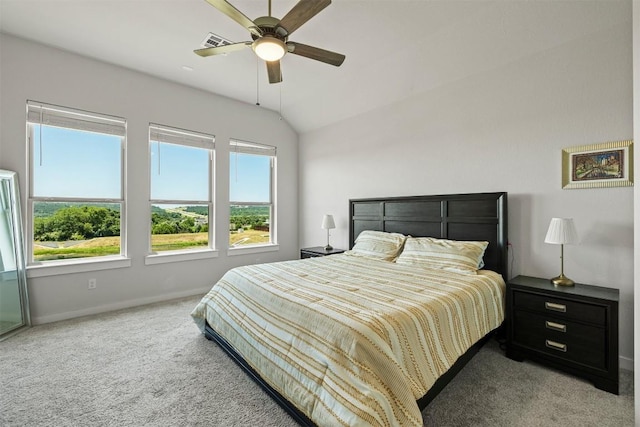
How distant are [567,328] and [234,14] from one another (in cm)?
335

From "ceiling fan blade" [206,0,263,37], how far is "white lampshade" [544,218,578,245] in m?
2.82

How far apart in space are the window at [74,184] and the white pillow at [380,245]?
3208 mm

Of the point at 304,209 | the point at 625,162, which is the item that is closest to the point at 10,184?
the point at 304,209

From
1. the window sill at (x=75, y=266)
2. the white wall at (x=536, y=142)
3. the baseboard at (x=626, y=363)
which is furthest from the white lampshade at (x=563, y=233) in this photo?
the window sill at (x=75, y=266)

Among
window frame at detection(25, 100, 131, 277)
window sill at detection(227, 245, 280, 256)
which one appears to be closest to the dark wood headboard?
window sill at detection(227, 245, 280, 256)

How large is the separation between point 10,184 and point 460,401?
4.66m

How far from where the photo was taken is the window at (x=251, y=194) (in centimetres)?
481

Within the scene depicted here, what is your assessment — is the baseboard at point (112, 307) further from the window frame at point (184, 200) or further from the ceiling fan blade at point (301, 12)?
the ceiling fan blade at point (301, 12)

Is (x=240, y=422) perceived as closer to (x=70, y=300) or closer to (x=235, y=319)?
(x=235, y=319)

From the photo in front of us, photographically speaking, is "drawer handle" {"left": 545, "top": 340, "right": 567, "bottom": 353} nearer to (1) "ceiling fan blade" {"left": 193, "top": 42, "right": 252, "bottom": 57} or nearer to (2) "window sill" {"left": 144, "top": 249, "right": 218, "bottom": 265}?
(1) "ceiling fan blade" {"left": 193, "top": 42, "right": 252, "bottom": 57}

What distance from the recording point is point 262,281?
238cm

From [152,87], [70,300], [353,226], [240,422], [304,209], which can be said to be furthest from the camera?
[304,209]

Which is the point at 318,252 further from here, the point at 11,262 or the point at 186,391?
the point at 11,262

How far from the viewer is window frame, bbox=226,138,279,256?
4766 mm
